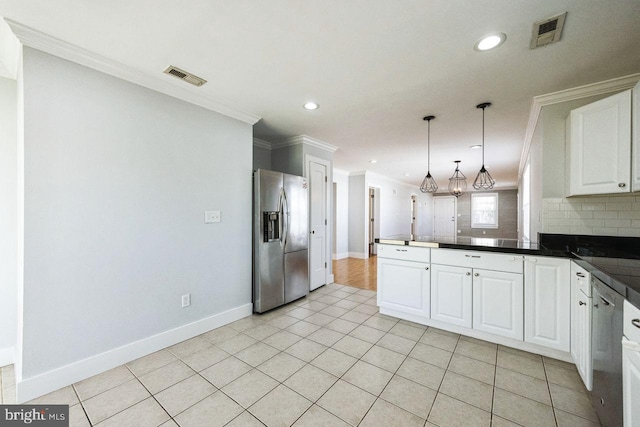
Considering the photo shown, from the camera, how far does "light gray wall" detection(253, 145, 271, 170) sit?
414 centimetres

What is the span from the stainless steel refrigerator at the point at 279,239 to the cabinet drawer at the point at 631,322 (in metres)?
2.87

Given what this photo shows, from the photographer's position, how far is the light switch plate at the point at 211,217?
267 centimetres

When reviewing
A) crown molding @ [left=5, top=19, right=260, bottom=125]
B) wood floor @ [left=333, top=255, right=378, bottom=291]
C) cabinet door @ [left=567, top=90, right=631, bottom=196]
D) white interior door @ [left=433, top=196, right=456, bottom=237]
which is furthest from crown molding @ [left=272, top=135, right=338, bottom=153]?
white interior door @ [left=433, top=196, right=456, bottom=237]

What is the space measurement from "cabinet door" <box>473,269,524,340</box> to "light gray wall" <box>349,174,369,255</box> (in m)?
4.52

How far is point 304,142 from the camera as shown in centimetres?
393

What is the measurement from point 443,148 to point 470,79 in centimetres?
246

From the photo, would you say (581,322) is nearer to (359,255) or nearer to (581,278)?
(581,278)

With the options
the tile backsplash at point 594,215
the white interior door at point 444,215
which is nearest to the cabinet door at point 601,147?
the tile backsplash at point 594,215

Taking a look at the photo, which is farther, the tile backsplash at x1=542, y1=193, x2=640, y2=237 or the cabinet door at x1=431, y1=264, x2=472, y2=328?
the cabinet door at x1=431, y1=264, x2=472, y2=328

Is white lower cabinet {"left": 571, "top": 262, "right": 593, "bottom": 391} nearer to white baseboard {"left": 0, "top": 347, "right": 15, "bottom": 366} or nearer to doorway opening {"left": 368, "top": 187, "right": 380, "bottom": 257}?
white baseboard {"left": 0, "top": 347, "right": 15, "bottom": 366}

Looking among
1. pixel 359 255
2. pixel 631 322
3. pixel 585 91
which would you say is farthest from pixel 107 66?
pixel 359 255

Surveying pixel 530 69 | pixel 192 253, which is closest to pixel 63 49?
pixel 192 253

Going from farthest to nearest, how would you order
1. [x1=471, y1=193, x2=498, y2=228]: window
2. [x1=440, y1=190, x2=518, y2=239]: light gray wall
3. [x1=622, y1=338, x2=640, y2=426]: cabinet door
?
[x1=471, y1=193, x2=498, y2=228]: window
[x1=440, y1=190, x2=518, y2=239]: light gray wall
[x1=622, y1=338, x2=640, y2=426]: cabinet door

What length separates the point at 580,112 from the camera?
219 cm
